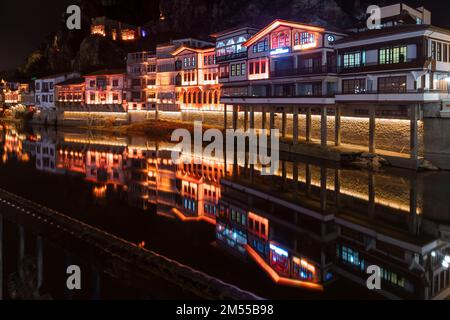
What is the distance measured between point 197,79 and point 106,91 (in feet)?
92.4

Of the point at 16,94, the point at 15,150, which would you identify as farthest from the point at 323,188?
the point at 16,94

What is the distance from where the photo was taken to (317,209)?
21891mm

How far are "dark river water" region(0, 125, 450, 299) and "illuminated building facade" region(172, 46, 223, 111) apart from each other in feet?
82.0

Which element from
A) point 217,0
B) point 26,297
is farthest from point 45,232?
point 217,0

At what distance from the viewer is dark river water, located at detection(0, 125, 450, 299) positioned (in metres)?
12.7

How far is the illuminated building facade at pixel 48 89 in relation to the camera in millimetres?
96000

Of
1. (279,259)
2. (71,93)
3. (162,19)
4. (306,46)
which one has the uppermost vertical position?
(162,19)

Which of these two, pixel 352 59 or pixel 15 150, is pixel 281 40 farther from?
pixel 15 150

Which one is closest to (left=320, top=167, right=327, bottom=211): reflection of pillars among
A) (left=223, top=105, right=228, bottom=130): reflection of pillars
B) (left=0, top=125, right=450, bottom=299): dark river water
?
(left=0, top=125, right=450, bottom=299): dark river water

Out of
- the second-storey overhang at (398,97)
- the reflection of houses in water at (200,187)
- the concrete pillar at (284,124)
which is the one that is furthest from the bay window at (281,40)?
the reflection of houses in water at (200,187)

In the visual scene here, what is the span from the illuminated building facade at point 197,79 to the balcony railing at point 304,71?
16.0 m

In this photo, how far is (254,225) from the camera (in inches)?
780

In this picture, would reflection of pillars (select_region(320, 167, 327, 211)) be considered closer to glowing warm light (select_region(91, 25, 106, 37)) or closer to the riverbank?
the riverbank

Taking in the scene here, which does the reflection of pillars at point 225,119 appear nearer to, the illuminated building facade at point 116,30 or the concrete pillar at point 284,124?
the concrete pillar at point 284,124
